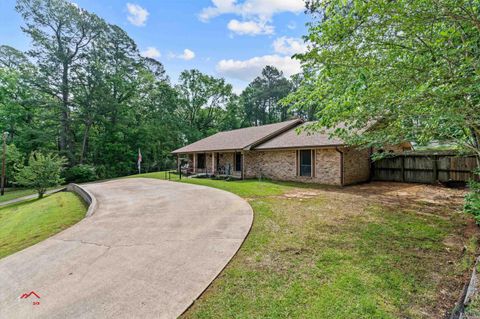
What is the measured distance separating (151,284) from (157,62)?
3923cm

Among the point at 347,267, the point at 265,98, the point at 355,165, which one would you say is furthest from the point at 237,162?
the point at 265,98

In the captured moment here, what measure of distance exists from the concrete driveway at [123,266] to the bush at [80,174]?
20709mm

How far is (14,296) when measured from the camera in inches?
129

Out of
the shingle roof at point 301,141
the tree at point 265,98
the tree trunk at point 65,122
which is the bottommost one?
the shingle roof at point 301,141

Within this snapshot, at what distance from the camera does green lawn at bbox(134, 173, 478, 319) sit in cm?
271

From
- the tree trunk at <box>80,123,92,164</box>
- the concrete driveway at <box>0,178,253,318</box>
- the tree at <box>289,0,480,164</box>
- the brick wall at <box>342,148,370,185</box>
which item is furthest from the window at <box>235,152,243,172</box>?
the tree trunk at <box>80,123,92,164</box>

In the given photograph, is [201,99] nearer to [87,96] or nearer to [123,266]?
[87,96]

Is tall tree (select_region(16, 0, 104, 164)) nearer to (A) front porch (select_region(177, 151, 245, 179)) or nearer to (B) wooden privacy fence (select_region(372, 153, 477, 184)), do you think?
(A) front porch (select_region(177, 151, 245, 179))

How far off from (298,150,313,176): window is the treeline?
59.9 feet

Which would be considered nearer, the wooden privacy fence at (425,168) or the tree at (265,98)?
the wooden privacy fence at (425,168)

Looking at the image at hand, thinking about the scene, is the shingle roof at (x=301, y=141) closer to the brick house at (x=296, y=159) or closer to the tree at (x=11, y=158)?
the brick house at (x=296, y=159)

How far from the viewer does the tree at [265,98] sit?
43.6 meters

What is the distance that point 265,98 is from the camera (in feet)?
144

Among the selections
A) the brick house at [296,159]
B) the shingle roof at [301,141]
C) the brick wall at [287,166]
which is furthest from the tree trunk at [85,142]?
the shingle roof at [301,141]
